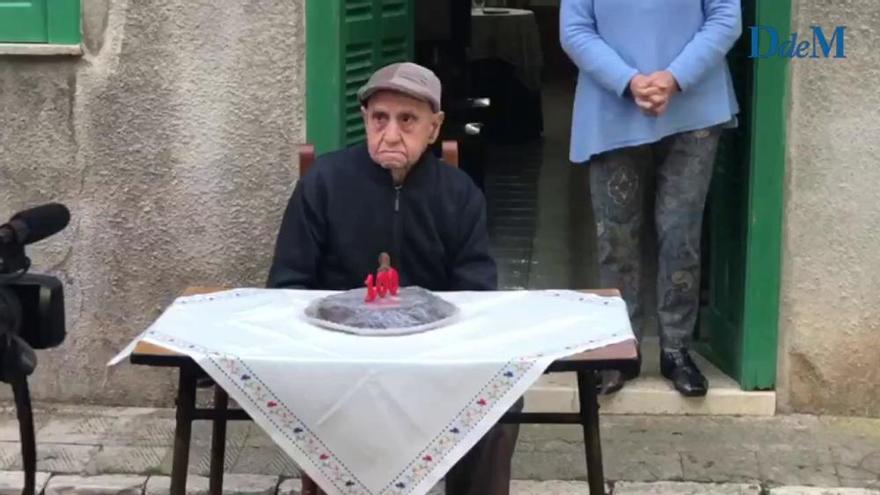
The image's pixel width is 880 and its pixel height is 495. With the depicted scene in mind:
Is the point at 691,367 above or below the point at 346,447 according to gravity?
below

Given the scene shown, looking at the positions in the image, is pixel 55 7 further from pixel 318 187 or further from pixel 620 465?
pixel 620 465

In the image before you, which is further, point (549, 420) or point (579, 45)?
point (579, 45)

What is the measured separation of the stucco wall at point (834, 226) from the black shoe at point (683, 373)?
0.93 feet

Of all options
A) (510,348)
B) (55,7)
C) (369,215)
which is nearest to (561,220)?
(55,7)

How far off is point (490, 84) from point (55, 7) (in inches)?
217

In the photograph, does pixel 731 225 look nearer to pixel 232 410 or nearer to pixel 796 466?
pixel 796 466

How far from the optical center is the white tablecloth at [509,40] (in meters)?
9.94

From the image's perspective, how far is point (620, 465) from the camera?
179 inches

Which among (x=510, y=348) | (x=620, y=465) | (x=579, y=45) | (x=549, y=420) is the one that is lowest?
(x=620, y=465)

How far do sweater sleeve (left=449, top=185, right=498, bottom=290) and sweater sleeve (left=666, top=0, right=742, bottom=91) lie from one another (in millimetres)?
1147

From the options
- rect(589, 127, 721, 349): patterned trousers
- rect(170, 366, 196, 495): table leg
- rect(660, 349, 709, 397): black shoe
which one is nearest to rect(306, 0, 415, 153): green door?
rect(589, 127, 721, 349): patterned trousers

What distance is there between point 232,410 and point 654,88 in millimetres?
1883

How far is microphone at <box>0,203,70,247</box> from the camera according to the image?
9.01ft

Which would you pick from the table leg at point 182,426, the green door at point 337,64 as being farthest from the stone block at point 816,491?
the table leg at point 182,426
